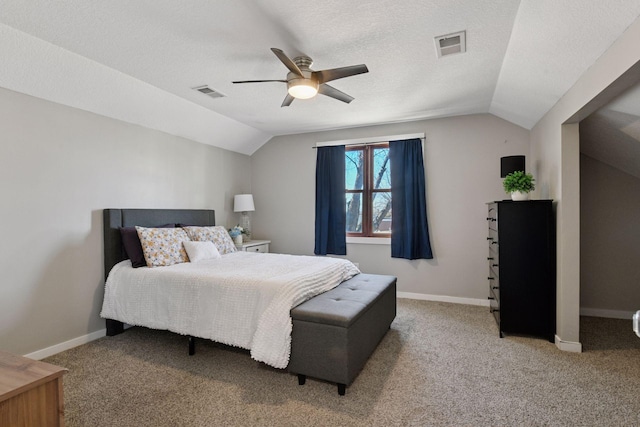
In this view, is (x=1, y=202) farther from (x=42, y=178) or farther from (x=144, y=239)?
(x=144, y=239)

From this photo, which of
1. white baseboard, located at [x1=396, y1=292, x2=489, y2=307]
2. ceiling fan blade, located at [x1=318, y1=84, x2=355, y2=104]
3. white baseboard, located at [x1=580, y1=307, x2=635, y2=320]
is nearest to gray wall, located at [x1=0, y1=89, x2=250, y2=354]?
ceiling fan blade, located at [x1=318, y1=84, x2=355, y2=104]

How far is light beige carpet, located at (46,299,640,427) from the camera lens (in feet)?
6.48

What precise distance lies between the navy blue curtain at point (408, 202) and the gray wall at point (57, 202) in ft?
10.1

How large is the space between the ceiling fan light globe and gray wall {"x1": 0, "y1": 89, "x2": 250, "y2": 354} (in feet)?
7.05

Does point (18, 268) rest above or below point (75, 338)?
above

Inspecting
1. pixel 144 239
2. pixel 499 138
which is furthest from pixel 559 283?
pixel 144 239

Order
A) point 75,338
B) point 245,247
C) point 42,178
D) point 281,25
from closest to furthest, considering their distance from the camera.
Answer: point 281,25 < point 42,178 < point 75,338 < point 245,247

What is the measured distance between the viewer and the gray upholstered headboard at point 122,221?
329 cm

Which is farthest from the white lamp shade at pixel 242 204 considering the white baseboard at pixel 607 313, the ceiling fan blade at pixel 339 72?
the white baseboard at pixel 607 313

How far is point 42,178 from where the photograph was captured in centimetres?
283

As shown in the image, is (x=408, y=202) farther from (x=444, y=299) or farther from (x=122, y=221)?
(x=122, y=221)

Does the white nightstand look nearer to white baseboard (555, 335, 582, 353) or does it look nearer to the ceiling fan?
the ceiling fan

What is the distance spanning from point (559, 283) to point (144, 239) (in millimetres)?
3898

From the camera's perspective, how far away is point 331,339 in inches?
86.7
